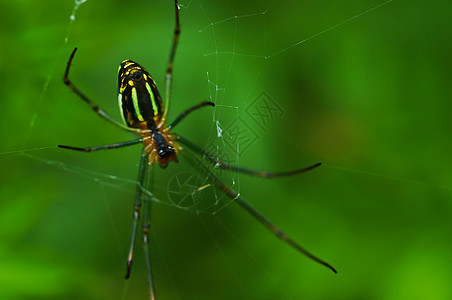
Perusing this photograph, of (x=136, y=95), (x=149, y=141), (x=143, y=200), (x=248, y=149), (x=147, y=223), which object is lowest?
(x=147, y=223)

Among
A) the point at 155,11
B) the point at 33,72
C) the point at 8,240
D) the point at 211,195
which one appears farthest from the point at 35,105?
the point at 211,195

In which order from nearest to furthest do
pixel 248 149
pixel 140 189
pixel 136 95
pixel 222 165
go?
pixel 136 95 < pixel 222 165 < pixel 140 189 < pixel 248 149

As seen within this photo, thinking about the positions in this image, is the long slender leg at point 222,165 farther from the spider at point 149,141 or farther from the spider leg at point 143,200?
the spider leg at point 143,200

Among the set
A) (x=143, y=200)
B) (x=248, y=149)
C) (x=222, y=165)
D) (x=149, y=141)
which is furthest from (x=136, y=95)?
(x=248, y=149)

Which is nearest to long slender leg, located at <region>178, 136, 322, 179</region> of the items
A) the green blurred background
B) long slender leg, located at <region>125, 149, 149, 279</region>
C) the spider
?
the spider

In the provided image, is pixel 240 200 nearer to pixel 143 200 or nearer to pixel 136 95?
pixel 143 200

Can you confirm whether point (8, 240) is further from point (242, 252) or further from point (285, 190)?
point (285, 190)

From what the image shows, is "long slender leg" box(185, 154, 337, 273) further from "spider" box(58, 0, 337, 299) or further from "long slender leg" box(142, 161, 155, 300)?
"long slender leg" box(142, 161, 155, 300)
